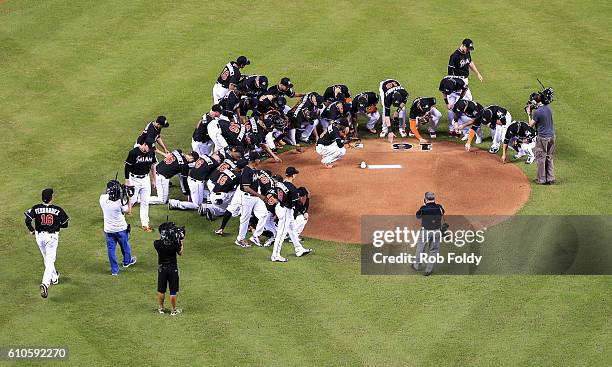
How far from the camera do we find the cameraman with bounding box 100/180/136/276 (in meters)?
21.2

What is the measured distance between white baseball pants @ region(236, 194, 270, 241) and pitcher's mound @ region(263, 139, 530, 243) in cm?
111

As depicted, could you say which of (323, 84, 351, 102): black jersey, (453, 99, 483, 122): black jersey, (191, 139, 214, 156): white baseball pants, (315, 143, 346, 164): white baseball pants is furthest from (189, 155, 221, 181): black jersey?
(453, 99, 483, 122): black jersey

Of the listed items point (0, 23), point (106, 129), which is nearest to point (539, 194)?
point (106, 129)

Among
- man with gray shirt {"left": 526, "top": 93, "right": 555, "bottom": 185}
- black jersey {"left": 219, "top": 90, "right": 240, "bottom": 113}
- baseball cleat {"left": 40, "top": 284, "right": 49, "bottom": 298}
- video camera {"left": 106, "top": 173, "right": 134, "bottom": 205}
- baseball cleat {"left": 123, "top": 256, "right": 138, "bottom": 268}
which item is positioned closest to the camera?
baseball cleat {"left": 40, "top": 284, "right": 49, "bottom": 298}

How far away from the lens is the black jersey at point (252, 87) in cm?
2786

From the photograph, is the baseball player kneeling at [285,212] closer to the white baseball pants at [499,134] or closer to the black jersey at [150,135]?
the black jersey at [150,135]

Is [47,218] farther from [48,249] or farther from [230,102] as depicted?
[230,102]

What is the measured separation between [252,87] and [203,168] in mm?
4336

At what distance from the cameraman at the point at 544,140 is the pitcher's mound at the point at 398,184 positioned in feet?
1.72

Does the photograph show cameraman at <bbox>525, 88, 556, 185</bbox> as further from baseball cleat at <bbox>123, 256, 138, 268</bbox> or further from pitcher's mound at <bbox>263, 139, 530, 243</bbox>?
baseball cleat at <bbox>123, 256, 138, 268</bbox>

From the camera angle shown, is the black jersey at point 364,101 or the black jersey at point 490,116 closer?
the black jersey at point 490,116

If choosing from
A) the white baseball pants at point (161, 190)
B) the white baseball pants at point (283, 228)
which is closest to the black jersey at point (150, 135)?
the white baseball pants at point (161, 190)

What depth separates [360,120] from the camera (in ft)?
98.4

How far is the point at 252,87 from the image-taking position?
27.9 metres
